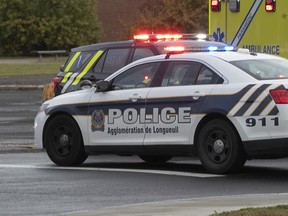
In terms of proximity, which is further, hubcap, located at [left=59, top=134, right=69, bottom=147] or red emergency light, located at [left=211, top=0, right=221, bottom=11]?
red emergency light, located at [left=211, top=0, right=221, bottom=11]

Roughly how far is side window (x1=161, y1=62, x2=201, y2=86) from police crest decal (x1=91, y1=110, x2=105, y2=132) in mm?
1005

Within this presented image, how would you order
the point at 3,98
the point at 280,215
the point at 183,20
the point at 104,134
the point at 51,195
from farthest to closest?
the point at 183,20, the point at 3,98, the point at 104,134, the point at 51,195, the point at 280,215

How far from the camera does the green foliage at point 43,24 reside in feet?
216

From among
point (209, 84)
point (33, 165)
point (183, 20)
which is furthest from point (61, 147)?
point (183, 20)

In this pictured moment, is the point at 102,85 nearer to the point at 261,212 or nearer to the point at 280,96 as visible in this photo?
the point at 280,96

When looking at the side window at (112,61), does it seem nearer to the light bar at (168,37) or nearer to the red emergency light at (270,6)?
the light bar at (168,37)

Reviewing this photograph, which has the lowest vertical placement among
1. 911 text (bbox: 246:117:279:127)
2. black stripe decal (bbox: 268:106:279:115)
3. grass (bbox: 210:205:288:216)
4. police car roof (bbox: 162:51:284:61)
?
grass (bbox: 210:205:288:216)

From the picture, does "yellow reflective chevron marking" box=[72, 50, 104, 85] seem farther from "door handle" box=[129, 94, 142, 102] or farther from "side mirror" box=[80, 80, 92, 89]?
"door handle" box=[129, 94, 142, 102]

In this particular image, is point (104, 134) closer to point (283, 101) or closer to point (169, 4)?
point (283, 101)

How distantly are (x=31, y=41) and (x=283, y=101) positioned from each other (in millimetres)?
56038

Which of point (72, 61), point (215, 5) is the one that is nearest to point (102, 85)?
point (72, 61)

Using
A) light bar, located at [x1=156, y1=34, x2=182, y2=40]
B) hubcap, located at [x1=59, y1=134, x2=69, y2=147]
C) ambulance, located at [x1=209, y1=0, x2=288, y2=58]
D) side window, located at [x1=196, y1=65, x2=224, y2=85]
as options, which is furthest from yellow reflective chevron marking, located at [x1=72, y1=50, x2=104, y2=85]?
side window, located at [x1=196, y1=65, x2=224, y2=85]

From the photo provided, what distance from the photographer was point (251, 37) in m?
17.9

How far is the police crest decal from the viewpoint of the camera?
44.5ft
